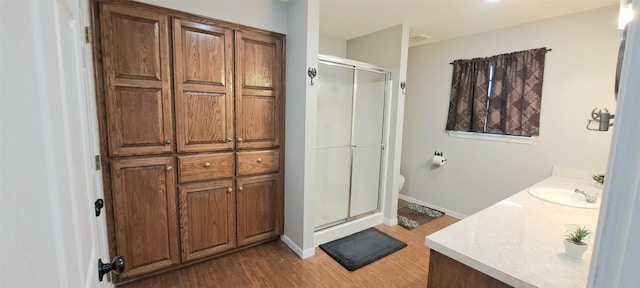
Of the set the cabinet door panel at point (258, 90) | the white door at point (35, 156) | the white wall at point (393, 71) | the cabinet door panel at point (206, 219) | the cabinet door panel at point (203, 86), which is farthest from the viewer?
the white wall at point (393, 71)

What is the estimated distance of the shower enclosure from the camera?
2744mm

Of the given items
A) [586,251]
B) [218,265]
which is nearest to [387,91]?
[586,251]

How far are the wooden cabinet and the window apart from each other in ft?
7.52

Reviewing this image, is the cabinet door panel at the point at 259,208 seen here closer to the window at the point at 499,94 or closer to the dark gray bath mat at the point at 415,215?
the dark gray bath mat at the point at 415,215

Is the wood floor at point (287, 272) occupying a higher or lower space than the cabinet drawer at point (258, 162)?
lower

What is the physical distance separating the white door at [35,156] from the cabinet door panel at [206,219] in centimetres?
167

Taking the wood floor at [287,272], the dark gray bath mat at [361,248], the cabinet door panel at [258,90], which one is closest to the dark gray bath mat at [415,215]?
the dark gray bath mat at [361,248]

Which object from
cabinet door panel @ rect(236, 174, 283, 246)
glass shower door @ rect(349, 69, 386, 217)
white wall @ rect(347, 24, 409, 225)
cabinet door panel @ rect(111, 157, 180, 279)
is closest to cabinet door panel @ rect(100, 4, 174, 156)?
cabinet door panel @ rect(111, 157, 180, 279)

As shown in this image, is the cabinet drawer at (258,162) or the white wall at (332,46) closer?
the cabinet drawer at (258,162)

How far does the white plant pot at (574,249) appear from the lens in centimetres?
105

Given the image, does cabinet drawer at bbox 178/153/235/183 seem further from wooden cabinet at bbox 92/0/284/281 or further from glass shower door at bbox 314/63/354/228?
glass shower door at bbox 314/63/354/228

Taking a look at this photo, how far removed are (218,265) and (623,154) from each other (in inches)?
101

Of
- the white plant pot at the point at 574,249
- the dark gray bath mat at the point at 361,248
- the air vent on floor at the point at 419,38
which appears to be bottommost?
the dark gray bath mat at the point at 361,248

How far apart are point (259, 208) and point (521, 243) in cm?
202
